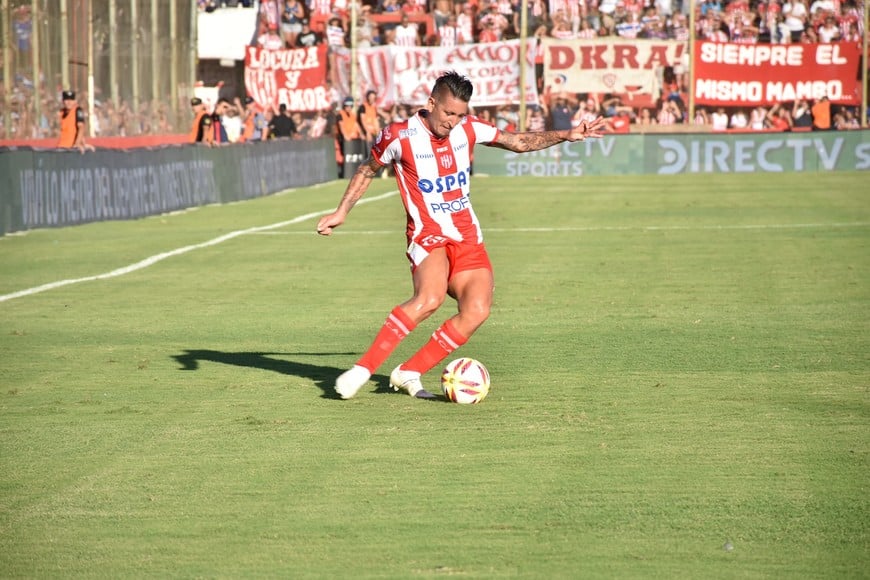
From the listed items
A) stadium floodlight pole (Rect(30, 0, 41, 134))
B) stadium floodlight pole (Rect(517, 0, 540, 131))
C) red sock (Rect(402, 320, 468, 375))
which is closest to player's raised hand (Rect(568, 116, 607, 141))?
red sock (Rect(402, 320, 468, 375))

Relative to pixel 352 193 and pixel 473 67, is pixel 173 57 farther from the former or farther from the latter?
pixel 352 193

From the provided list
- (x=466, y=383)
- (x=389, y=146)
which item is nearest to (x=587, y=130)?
(x=389, y=146)

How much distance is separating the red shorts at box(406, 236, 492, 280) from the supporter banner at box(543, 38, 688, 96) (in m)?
33.2

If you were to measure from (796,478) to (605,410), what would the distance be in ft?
5.91

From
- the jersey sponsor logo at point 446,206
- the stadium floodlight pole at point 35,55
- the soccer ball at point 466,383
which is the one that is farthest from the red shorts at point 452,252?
the stadium floodlight pole at point 35,55

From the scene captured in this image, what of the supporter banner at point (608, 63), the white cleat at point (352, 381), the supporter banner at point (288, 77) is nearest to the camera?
the white cleat at point (352, 381)

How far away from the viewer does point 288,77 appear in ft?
141

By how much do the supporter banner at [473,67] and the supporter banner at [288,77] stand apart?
1691 mm

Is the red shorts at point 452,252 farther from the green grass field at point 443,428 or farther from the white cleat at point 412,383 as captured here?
the green grass field at point 443,428

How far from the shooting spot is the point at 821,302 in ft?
43.6

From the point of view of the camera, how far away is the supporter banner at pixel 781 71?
41375 mm

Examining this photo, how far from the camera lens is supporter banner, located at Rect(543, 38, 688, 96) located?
41.2 m

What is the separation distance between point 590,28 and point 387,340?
1420 inches

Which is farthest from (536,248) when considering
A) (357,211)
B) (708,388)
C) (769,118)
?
(769,118)
